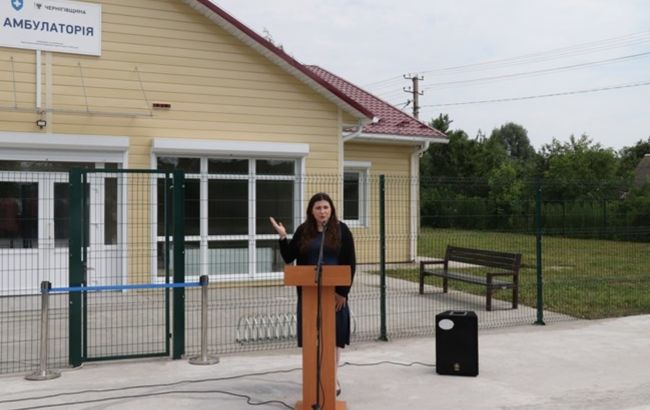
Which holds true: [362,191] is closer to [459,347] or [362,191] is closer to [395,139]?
[395,139]

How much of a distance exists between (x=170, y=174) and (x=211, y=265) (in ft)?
7.36

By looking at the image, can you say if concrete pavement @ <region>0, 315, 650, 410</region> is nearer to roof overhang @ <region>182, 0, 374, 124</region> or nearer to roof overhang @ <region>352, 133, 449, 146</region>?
roof overhang @ <region>182, 0, 374, 124</region>

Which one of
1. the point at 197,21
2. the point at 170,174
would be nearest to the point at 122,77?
the point at 197,21

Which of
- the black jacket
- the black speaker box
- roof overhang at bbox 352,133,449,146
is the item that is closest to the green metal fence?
the black speaker box

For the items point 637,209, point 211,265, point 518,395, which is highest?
point 637,209

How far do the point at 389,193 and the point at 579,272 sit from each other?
177 inches

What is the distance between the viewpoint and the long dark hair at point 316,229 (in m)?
5.28

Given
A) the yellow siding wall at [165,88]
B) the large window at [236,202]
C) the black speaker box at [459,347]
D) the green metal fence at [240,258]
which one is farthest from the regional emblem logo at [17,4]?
the black speaker box at [459,347]

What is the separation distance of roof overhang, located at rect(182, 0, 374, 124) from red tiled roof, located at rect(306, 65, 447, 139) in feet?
7.83

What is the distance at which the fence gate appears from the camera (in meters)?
6.59

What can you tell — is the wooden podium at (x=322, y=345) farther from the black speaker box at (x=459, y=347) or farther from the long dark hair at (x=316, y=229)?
the black speaker box at (x=459, y=347)

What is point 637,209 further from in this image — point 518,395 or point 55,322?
point 55,322

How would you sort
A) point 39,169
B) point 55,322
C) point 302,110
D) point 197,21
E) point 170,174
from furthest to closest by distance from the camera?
1. point 302,110
2. point 197,21
3. point 39,169
4. point 55,322
5. point 170,174

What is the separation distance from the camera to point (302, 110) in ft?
42.5
